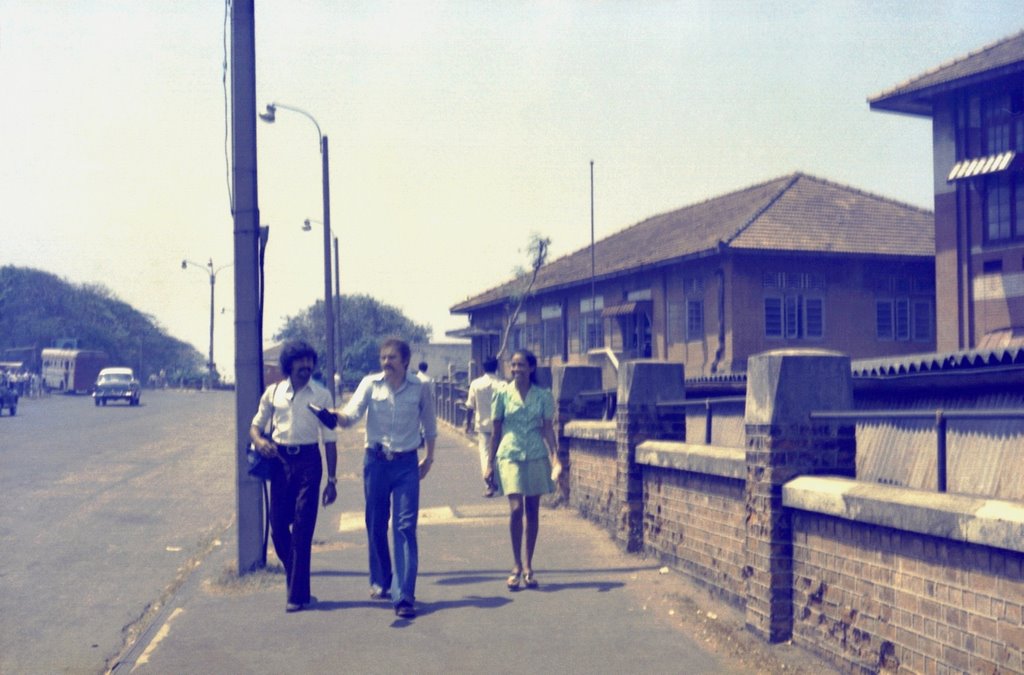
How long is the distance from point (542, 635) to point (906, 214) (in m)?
29.2

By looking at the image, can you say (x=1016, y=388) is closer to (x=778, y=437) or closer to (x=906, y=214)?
(x=778, y=437)

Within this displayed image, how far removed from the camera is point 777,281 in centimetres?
2983

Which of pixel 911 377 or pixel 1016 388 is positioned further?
pixel 911 377

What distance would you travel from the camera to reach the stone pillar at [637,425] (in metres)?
9.41

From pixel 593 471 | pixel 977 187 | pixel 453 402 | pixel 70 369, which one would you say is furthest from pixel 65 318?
pixel 593 471

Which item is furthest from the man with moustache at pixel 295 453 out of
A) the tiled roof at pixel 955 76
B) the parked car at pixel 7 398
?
the parked car at pixel 7 398

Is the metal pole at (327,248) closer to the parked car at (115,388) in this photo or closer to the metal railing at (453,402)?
the metal railing at (453,402)

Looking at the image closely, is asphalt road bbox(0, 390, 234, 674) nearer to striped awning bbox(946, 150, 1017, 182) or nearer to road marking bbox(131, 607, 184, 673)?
road marking bbox(131, 607, 184, 673)

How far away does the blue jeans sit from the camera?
726 centimetres

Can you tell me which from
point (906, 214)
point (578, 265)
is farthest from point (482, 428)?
point (578, 265)

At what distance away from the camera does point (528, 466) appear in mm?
8164

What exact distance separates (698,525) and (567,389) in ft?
15.4

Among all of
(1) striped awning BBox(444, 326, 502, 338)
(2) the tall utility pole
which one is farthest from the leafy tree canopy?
(2) the tall utility pole

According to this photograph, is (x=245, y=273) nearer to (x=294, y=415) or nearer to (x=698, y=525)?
(x=294, y=415)
